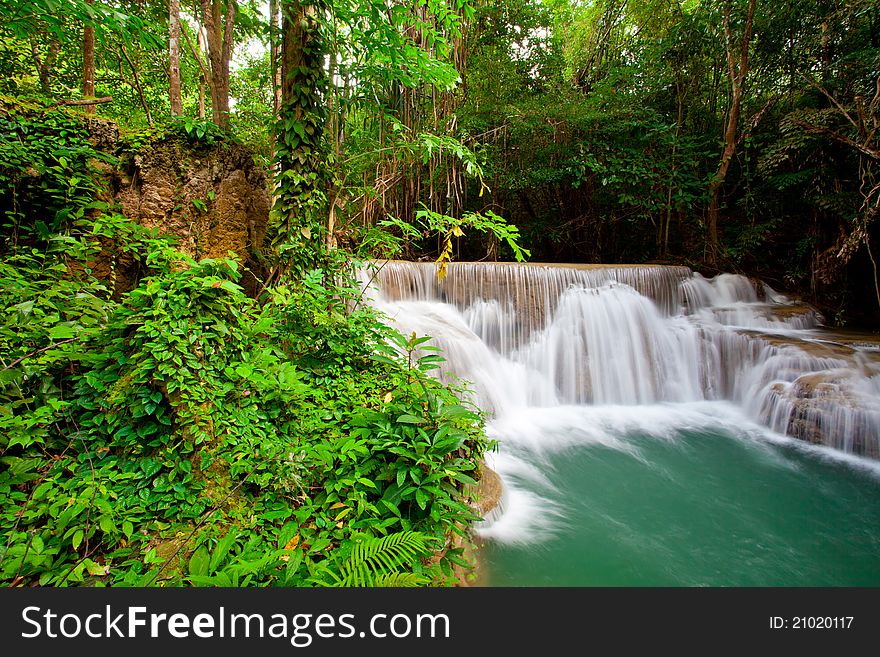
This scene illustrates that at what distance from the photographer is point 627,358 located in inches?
281

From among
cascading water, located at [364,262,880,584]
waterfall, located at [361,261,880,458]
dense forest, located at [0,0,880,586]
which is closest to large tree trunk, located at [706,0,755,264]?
dense forest, located at [0,0,880,586]

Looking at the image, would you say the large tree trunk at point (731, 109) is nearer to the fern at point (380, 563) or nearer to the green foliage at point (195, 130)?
the green foliage at point (195, 130)

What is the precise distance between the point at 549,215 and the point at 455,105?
4518 mm

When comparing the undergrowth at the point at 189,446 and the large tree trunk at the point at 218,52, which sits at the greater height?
the large tree trunk at the point at 218,52

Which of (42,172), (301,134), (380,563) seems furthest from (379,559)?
(42,172)

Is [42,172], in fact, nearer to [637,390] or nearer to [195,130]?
[195,130]

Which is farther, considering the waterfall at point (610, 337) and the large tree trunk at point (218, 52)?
the large tree trunk at point (218, 52)

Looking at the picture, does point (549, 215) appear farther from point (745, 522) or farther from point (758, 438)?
point (745, 522)

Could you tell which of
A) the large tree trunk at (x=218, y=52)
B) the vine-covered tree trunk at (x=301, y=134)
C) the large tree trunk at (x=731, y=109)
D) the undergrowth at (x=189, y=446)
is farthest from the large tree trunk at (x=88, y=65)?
the large tree trunk at (x=731, y=109)

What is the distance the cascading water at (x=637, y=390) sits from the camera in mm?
3646

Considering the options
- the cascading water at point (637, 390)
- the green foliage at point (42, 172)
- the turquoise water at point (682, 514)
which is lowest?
the turquoise water at point (682, 514)

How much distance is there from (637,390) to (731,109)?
287 inches

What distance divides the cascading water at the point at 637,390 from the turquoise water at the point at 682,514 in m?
0.02

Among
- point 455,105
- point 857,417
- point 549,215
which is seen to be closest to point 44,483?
point 857,417
